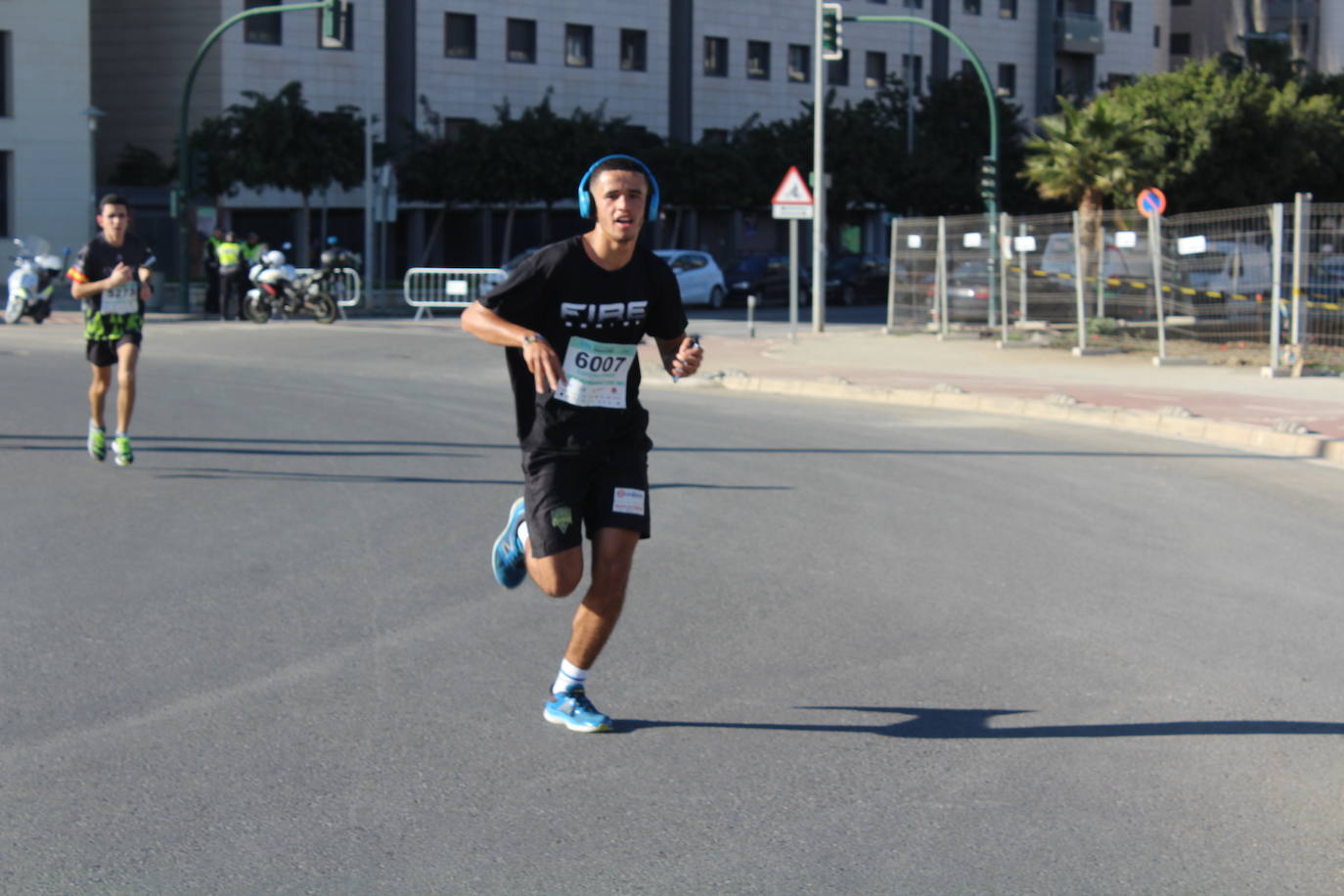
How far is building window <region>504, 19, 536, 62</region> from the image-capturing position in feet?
198

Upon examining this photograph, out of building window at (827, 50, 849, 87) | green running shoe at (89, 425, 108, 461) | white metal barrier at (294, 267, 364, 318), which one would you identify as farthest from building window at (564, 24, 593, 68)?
green running shoe at (89, 425, 108, 461)

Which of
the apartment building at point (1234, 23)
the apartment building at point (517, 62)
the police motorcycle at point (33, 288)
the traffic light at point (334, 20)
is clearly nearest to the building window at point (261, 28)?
the apartment building at point (517, 62)

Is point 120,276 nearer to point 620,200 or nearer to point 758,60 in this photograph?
point 620,200

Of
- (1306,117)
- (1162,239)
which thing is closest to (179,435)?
(1162,239)

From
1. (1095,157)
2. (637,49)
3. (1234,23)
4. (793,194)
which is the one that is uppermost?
(1234,23)

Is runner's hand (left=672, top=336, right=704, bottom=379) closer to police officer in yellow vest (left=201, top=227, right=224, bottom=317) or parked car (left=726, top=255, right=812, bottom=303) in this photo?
police officer in yellow vest (left=201, top=227, right=224, bottom=317)

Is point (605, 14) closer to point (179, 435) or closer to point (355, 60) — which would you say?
point (355, 60)

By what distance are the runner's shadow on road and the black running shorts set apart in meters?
0.64

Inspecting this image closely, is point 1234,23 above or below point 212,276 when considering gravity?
above

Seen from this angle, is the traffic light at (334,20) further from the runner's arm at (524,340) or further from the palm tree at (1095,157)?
the runner's arm at (524,340)

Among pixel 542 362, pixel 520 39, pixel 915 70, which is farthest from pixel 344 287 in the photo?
pixel 915 70

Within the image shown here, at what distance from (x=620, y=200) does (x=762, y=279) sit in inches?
1595

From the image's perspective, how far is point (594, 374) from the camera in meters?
5.30

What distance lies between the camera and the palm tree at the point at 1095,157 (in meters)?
28.8
